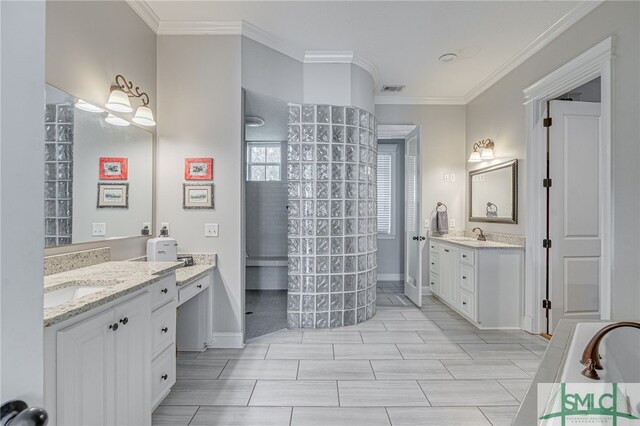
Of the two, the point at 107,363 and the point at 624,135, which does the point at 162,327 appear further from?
the point at 624,135

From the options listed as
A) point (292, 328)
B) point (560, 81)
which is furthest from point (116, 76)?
point (560, 81)

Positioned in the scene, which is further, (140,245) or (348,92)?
(348,92)

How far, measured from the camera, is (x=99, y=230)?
2.19 metres

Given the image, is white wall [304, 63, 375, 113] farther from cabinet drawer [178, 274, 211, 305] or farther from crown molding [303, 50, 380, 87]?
cabinet drawer [178, 274, 211, 305]

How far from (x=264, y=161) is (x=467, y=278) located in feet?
11.8

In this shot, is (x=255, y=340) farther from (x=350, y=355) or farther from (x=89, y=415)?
(x=89, y=415)

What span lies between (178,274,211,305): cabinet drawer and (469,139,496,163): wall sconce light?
141 inches

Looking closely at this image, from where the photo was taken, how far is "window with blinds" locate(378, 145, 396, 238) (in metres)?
5.65

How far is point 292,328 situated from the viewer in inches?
132

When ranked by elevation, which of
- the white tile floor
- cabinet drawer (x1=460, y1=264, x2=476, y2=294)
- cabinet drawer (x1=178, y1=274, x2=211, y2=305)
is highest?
cabinet drawer (x1=178, y1=274, x2=211, y2=305)

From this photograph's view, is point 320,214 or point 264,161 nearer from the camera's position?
point 320,214

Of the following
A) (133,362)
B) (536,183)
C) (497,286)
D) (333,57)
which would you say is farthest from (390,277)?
(133,362)

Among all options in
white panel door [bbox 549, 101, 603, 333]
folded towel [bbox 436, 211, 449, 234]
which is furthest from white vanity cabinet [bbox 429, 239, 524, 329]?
folded towel [bbox 436, 211, 449, 234]

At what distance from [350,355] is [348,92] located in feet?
8.94
